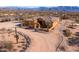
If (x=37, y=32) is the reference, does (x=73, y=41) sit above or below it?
below

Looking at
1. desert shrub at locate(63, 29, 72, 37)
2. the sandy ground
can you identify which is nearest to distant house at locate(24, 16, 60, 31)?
the sandy ground

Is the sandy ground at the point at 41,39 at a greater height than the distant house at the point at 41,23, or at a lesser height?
lesser

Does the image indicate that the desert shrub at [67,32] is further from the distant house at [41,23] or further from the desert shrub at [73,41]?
the distant house at [41,23]

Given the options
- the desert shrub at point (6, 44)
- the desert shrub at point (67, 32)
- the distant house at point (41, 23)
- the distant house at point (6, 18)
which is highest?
the distant house at point (6, 18)

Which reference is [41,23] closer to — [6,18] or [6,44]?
[6,18]

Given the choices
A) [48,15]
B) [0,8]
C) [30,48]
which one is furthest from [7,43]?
[48,15]

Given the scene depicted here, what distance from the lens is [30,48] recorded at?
458 cm

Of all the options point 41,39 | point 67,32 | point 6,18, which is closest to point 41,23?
point 41,39

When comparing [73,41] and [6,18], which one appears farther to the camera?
[6,18]

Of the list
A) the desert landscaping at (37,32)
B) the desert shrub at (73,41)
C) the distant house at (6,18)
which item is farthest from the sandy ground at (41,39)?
the desert shrub at (73,41)

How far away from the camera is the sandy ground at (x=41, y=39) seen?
4625 millimetres

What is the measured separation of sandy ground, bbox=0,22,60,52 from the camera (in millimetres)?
4625

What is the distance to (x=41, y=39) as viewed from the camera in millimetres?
4668
